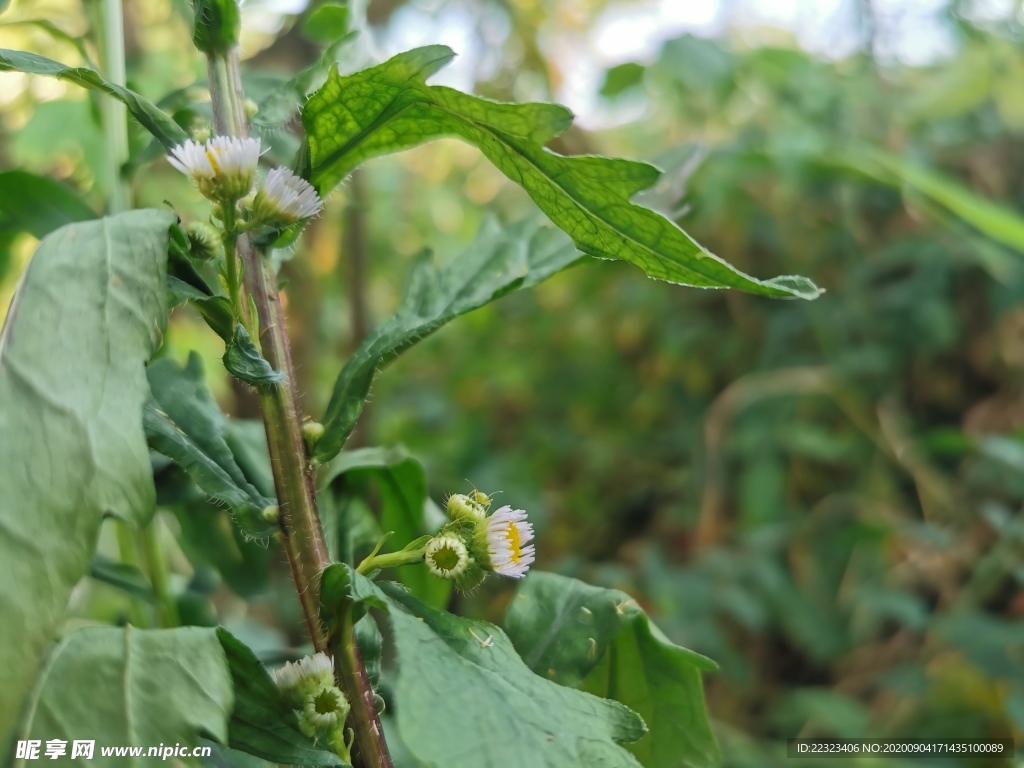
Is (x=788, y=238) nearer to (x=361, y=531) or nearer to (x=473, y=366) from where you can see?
(x=473, y=366)

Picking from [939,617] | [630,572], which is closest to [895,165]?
[939,617]

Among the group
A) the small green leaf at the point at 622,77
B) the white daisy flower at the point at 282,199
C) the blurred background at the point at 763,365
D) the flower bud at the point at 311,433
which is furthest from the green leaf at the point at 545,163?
the small green leaf at the point at 622,77

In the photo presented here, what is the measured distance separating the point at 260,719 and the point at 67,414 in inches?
6.0

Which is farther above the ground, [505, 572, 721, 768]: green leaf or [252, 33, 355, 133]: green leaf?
[252, 33, 355, 133]: green leaf

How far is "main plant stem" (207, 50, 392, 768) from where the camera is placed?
1.13 feet

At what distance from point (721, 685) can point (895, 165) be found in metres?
0.93

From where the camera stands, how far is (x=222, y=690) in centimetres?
28

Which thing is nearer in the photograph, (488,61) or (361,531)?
(361,531)

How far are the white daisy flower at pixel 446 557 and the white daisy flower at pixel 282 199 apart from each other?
16 centimetres

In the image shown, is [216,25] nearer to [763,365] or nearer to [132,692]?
[132,692]

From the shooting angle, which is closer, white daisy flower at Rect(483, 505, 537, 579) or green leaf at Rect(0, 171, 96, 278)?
white daisy flower at Rect(483, 505, 537, 579)

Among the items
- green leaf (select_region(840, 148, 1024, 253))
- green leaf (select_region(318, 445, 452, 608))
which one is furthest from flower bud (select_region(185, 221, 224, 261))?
green leaf (select_region(840, 148, 1024, 253))

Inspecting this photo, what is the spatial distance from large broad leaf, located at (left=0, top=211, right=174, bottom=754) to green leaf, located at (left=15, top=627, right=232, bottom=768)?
0.07 ft

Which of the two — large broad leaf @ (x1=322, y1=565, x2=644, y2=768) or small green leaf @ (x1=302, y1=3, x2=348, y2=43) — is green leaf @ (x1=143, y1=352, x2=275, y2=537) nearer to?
large broad leaf @ (x1=322, y1=565, x2=644, y2=768)
